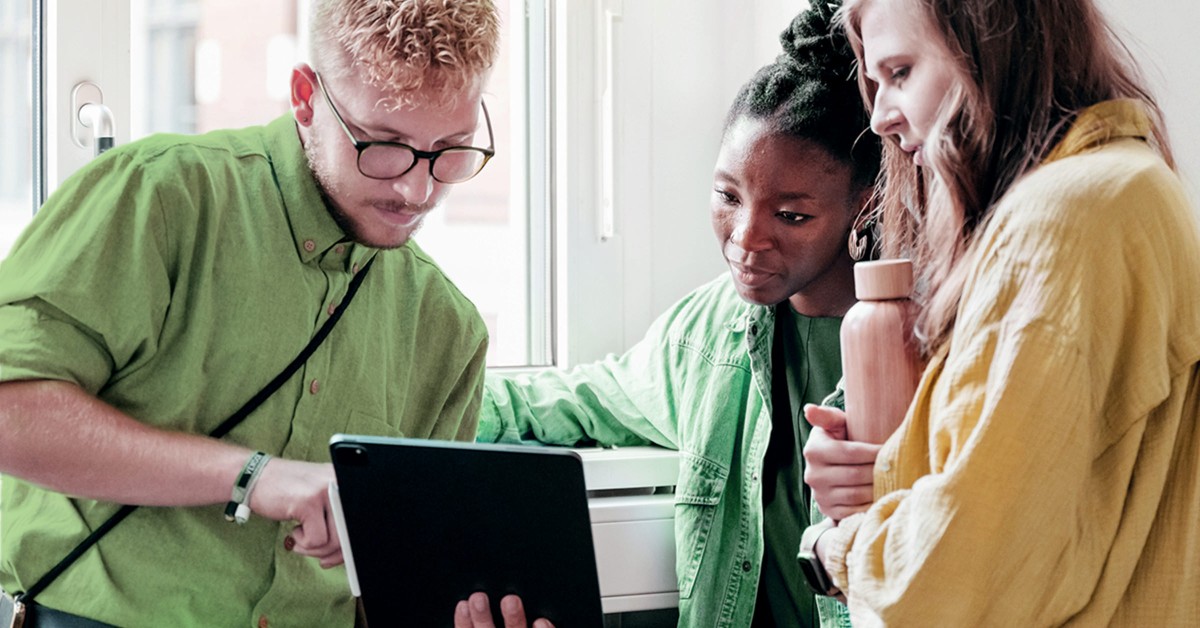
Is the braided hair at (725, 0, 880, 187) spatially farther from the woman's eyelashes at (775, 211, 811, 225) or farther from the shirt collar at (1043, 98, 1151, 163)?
the shirt collar at (1043, 98, 1151, 163)

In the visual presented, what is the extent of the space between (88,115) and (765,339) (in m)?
0.99

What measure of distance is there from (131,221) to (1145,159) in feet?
2.92

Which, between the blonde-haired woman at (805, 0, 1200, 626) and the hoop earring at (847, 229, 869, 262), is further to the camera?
the hoop earring at (847, 229, 869, 262)

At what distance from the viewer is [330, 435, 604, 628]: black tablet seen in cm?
108

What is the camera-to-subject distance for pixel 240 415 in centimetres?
127

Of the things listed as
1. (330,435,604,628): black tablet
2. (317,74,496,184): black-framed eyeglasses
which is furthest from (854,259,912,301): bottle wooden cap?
(317,74,496,184): black-framed eyeglasses

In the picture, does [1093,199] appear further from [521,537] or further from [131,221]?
[131,221]

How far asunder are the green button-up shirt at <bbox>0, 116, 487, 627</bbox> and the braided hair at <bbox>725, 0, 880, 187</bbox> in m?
0.51

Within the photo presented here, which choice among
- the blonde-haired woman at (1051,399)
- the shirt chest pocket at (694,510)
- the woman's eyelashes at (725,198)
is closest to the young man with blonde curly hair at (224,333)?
the woman's eyelashes at (725,198)

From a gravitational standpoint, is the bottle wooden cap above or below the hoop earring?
below

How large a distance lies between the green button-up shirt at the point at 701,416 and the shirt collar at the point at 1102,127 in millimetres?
694

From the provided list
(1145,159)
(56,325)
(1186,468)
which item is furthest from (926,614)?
(56,325)

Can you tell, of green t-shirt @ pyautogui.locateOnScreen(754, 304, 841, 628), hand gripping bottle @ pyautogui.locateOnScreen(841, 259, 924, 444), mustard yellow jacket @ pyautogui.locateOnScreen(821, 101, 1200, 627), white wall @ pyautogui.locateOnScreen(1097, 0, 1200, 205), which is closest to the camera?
mustard yellow jacket @ pyautogui.locateOnScreen(821, 101, 1200, 627)

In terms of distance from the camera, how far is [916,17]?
96 centimetres
